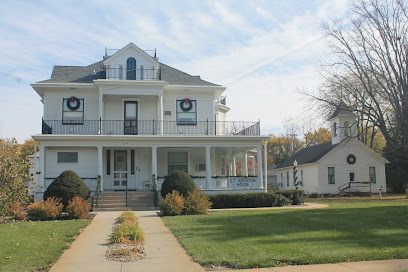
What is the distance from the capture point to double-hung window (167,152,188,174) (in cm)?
2711

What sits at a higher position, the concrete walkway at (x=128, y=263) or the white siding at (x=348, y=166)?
the white siding at (x=348, y=166)

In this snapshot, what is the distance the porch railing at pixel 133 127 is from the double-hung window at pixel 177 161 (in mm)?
1609

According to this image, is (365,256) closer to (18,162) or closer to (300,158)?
(18,162)

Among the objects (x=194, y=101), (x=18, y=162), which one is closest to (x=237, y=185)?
(x=194, y=101)

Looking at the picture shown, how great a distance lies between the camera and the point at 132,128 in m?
26.3

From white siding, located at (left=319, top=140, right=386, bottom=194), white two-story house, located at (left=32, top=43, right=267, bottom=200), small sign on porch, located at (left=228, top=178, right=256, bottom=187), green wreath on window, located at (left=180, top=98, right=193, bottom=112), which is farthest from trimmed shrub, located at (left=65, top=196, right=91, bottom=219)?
white siding, located at (left=319, top=140, right=386, bottom=194)

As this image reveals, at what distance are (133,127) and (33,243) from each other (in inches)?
640

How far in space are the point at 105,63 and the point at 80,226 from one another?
1404 cm

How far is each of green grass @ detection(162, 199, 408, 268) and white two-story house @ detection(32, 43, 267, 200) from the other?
962cm

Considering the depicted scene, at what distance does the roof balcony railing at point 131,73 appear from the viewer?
84.5 feet

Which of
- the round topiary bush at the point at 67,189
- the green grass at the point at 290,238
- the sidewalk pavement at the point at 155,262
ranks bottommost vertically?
the sidewalk pavement at the point at 155,262

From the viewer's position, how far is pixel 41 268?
798 cm

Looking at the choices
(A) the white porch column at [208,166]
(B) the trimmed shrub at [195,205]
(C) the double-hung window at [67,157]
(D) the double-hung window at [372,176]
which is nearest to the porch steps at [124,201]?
(A) the white porch column at [208,166]

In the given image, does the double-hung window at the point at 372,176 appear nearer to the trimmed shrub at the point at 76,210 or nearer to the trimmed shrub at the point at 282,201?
the trimmed shrub at the point at 282,201
